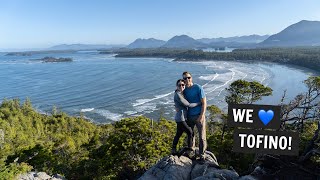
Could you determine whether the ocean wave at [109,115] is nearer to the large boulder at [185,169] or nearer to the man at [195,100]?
the large boulder at [185,169]

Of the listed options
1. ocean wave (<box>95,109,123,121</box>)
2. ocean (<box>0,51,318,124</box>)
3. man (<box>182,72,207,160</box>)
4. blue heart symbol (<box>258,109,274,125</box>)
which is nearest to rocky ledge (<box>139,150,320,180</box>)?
man (<box>182,72,207,160</box>)

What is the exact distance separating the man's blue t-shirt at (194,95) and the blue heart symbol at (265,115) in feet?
6.69

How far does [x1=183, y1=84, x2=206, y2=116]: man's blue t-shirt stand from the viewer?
7613 millimetres

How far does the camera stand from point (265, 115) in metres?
5.73

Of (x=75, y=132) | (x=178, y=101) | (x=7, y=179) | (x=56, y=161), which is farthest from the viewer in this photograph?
(x=75, y=132)

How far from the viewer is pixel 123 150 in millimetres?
18250

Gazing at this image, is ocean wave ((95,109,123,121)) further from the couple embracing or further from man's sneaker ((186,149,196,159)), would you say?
the couple embracing

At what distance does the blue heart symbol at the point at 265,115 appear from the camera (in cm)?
572

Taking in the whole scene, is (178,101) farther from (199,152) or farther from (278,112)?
(278,112)

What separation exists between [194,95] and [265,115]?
7.33 feet

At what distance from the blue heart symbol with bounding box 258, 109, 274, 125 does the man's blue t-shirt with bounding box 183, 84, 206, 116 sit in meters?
2.04

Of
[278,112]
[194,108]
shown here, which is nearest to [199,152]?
[194,108]

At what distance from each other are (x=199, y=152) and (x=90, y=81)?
262 feet

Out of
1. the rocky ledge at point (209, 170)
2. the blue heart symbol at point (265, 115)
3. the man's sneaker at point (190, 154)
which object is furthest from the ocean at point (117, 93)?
the blue heart symbol at point (265, 115)
